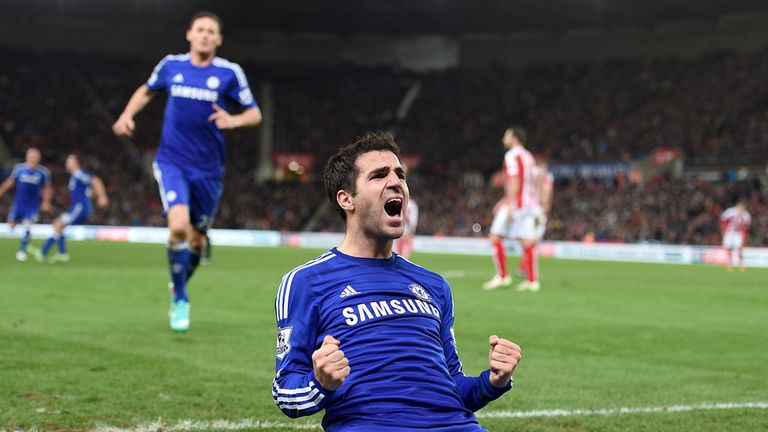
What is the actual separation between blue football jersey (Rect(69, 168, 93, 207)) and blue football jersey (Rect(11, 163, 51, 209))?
1.00 m

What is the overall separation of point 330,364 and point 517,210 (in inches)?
524

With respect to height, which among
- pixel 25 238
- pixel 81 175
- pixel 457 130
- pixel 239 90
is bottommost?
pixel 25 238

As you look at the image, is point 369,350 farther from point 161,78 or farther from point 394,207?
point 161,78

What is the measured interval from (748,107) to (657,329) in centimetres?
3431

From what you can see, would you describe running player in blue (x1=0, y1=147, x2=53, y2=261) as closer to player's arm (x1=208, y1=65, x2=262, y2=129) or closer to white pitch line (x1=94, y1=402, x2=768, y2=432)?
player's arm (x1=208, y1=65, x2=262, y2=129)

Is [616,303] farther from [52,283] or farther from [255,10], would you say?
[255,10]

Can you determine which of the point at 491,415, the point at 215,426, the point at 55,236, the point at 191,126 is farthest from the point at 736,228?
the point at 215,426

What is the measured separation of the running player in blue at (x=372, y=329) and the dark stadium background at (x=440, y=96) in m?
34.9

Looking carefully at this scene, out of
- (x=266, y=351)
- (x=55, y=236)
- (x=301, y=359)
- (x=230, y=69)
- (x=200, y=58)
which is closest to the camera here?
(x=301, y=359)

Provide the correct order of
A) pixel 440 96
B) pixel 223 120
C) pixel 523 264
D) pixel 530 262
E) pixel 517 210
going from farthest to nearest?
pixel 440 96 → pixel 523 264 → pixel 517 210 → pixel 530 262 → pixel 223 120

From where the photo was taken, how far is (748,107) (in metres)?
41.8

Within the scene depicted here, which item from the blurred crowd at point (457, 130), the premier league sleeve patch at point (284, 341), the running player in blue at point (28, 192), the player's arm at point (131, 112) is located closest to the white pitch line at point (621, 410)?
the premier league sleeve patch at point (284, 341)

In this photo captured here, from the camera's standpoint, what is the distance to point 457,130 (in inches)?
2044

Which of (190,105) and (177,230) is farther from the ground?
(190,105)
